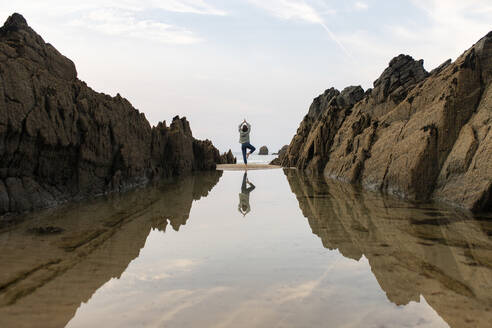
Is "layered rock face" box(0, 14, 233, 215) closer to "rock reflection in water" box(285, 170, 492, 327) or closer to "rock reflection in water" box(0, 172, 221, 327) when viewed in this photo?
"rock reflection in water" box(0, 172, 221, 327)

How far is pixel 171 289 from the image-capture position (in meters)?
3.62

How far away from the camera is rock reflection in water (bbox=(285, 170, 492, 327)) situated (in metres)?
3.37

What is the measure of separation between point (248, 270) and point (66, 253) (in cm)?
264

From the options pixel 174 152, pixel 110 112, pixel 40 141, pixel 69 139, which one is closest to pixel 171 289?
pixel 40 141

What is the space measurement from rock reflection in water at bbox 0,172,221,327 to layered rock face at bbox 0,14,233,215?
40.0 inches

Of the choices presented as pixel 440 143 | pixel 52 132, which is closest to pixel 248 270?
pixel 52 132

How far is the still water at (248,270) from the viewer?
3053 mm

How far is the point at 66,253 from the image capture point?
4.80m

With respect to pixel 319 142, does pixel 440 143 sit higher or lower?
lower

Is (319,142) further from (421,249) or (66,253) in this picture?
(66,253)

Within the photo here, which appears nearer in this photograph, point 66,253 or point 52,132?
point 66,253

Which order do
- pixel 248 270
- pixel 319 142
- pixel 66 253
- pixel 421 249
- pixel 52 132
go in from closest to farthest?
pixel 248 270
pixel 66 253
pixel 421 249
pixel 52 132
pixel 319 142

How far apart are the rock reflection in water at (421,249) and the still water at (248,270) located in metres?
0.02

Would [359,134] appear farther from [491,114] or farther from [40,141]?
[40,141]
